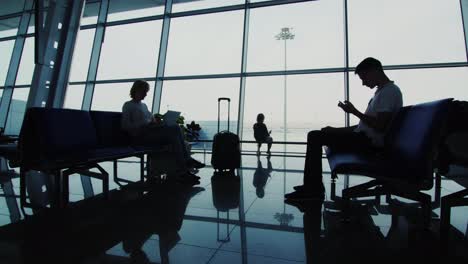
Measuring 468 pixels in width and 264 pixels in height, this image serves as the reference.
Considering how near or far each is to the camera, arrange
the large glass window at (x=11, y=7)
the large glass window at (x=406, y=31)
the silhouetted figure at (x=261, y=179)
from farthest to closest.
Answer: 1. the large glass window at (x=11, y=7)
2. the large glass window at (x=406, y=31)
3. the silhouetted figure at (x=261, y=179)

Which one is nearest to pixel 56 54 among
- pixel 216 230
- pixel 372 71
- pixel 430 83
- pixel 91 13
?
pixel 91 13

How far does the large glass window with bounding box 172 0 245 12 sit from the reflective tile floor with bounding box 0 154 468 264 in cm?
478

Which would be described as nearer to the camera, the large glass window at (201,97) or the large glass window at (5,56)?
the large glass window at (201,97)

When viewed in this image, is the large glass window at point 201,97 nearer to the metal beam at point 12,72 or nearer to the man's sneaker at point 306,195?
the man's sneaker at point 306,195

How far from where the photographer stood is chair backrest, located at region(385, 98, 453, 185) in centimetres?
143

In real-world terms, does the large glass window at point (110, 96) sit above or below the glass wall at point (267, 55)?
below

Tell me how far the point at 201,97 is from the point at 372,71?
438 cm

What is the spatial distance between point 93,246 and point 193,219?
61 centimetres

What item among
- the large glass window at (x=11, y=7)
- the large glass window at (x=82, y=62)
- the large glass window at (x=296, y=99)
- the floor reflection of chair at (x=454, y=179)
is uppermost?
the large glass window at (x=11, y=7)

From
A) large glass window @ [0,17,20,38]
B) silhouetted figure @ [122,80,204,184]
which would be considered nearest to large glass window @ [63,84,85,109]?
large glass window @ [0,17,20,38]

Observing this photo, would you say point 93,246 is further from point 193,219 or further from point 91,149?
point 91,149

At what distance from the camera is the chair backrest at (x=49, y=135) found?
2002 mm

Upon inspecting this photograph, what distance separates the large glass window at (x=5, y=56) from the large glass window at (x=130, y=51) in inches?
117

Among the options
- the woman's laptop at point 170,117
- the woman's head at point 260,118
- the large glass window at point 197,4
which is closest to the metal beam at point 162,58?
the large glass window at point 197,4
